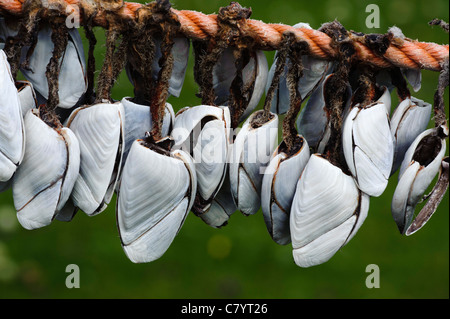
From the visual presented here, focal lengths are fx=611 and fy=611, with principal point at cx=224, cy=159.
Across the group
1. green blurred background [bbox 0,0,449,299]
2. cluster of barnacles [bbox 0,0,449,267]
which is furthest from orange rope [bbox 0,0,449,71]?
green blurred background [bbox 0,0,449,299]

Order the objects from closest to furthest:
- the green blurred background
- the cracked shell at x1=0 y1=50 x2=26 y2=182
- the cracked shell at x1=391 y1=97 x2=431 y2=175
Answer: the cracked shell at x1=0 y1=50 x2=26 y2=182, the cracked shell at x1=391 y1=97 x2=431 y2=175, the green blurred background

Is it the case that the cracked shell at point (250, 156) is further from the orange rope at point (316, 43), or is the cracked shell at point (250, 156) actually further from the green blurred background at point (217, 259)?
the green blurred background at point (217, 259)

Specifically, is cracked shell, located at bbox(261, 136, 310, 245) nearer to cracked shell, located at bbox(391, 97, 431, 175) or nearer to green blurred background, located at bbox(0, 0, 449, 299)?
cracked shell, located at bbox(391, 97, 431, 175)

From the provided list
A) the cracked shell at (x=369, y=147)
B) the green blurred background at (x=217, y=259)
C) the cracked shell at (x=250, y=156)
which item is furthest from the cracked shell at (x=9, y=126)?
the green blurred background at (x=217, y=259)

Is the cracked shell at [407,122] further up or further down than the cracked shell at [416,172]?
further up

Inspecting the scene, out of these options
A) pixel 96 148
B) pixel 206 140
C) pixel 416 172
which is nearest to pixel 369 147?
pixel 416 172

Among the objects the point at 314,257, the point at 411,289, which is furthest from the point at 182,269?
the point at 314,257

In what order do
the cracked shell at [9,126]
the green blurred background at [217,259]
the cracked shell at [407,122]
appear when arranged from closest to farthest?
1. the cracked shell at [9,126]
2. the cracked shell at [407,122]
3. the green blurred background at [217,259]

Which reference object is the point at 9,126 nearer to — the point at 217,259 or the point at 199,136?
the point at 199,136
